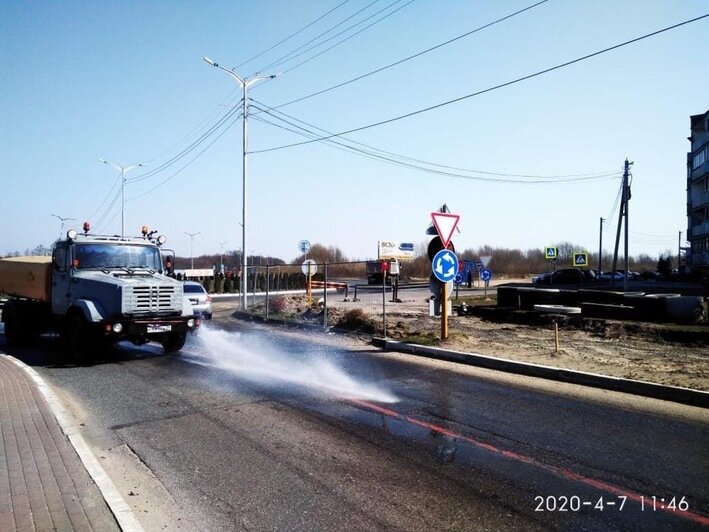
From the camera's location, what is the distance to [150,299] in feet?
37.6

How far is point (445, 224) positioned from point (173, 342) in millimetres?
6894

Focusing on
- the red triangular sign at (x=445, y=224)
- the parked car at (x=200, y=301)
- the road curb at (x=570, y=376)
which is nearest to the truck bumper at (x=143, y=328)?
the road curb at (x=570, y=376)

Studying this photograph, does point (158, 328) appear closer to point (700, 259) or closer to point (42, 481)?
point (42, 481)

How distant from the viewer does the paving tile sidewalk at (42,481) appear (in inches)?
155

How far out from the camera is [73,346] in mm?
11648

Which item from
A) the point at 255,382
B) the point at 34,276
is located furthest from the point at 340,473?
the point at 34,276

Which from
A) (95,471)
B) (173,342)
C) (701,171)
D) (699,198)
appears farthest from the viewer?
(699,198)

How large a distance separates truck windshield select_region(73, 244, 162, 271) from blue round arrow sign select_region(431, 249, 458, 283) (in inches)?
261

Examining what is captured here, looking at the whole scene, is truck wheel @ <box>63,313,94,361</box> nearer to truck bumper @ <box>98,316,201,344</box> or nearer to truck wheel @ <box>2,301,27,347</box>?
truck bumper @ <box>98,316,201,344</box>

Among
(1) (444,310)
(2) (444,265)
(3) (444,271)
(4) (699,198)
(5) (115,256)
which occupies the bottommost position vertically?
(1) (444,310)

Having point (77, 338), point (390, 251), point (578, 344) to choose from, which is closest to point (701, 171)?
point (390, 251)

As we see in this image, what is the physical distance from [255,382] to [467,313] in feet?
39.8

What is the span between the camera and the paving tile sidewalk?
3942 mm

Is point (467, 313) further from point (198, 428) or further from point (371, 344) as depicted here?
point (198, 428)
